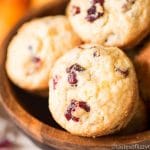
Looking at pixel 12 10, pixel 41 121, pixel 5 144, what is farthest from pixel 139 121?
pixel 12 10

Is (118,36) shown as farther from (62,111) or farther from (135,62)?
(62,111)

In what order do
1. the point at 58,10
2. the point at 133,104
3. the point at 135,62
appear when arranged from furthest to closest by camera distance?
the point at 58,10
the point at 135,62
the point at 133,104

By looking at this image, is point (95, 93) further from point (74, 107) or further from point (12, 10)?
point (12, 10)

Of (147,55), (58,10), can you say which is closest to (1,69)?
(58,10)

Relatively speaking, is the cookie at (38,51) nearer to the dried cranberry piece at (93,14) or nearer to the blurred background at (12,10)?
the dried cranberry piece at (93,14)

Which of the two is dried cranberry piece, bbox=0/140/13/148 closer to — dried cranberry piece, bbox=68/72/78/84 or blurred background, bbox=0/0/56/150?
blurred background, bbox=0/0/56/150
